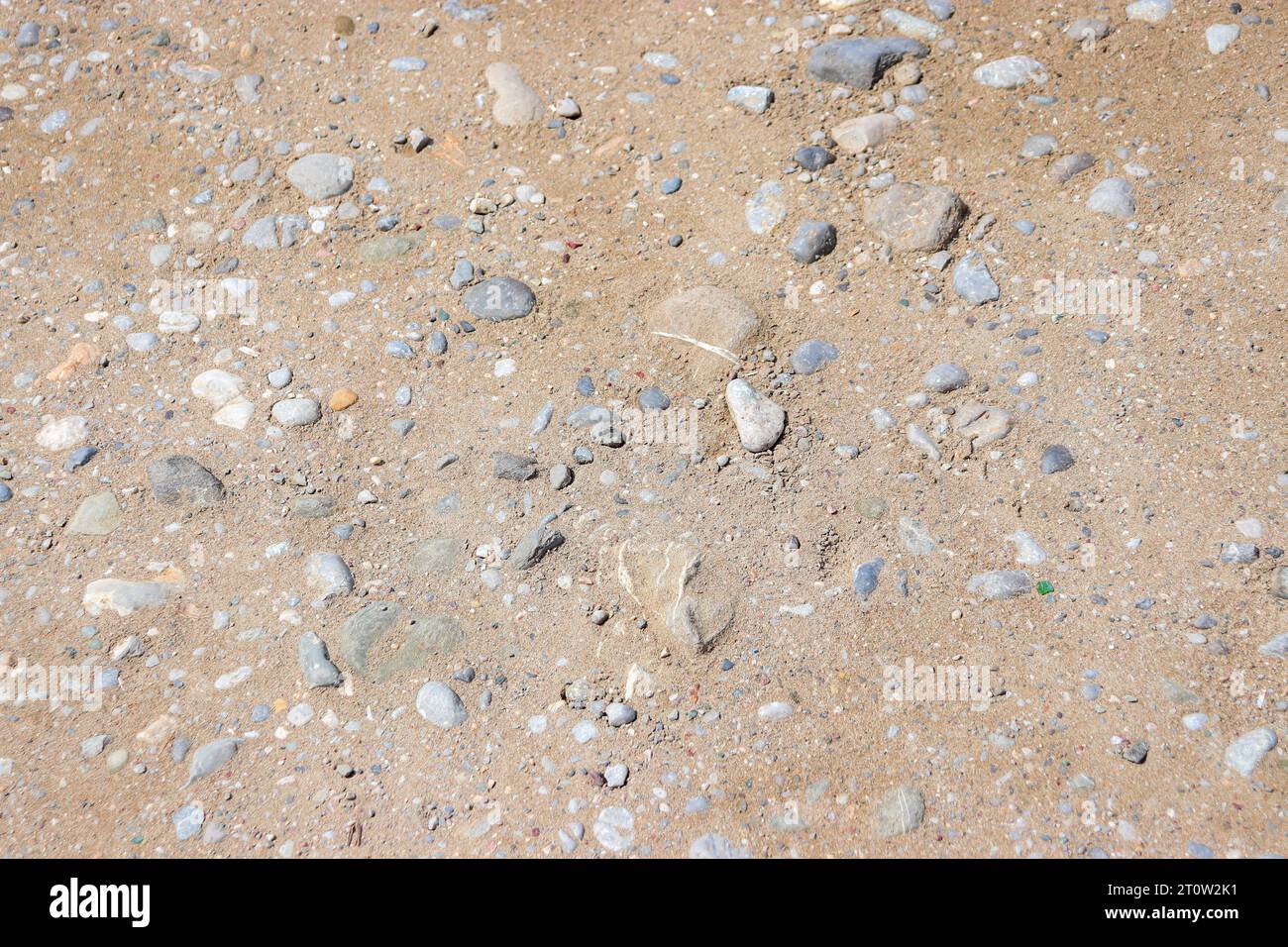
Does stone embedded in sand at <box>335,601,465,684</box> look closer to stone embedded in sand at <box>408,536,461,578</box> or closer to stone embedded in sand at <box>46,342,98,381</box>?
stone embedded in sand at <box>408,536,461,578</box>

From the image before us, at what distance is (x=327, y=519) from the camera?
3543 mm

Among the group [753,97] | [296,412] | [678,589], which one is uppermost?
[753,97]

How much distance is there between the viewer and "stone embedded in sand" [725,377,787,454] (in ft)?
11.7

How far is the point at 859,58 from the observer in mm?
4434

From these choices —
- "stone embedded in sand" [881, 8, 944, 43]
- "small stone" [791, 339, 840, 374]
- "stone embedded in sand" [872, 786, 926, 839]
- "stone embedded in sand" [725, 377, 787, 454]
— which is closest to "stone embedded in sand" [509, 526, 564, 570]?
"stone embedded in sand" [725, 377, 787, 454]

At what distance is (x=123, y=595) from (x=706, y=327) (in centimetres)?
251

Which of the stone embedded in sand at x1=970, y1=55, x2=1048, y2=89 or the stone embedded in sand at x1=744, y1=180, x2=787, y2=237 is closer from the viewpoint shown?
the stone embedded in sand at x1=744, y1=180, x2=787, y2=237

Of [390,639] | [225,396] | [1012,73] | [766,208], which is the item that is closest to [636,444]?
[390,639]

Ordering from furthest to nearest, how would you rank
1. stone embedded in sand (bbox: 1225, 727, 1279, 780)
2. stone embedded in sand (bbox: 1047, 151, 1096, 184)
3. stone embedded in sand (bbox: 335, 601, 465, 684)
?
stone embedded in sand (bbox: 1047, 151, 1096, 184), stone embedded in sand (bbox: 335, 601, 465, 684), stone embedded in sand (bbox: 1225, 727, 1279, 780)

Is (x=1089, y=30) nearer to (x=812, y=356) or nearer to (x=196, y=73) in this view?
(x=812, y=356)

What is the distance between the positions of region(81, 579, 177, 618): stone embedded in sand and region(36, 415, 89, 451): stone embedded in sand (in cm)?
73
